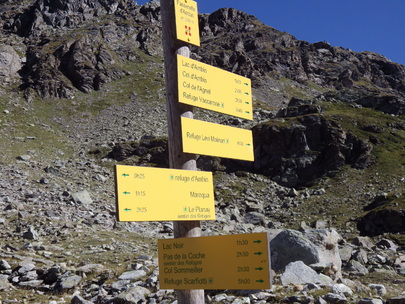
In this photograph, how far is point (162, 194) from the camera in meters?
5.77

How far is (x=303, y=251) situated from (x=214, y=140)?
11.6 meters

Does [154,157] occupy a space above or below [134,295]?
above

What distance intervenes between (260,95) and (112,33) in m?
43.7

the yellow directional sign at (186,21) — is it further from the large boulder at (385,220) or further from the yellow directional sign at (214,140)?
the large boulder at (385,220)

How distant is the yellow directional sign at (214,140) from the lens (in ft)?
20.6

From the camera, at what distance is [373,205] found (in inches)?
1676

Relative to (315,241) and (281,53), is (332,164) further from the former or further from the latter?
(281,53)

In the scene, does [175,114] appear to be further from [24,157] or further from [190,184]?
[24,157]

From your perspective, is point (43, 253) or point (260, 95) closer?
point (43, 253)

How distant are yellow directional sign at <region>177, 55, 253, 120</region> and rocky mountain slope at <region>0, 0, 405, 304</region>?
652 cm

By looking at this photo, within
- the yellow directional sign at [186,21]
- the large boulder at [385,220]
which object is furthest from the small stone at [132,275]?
the large boulder at [385,220]

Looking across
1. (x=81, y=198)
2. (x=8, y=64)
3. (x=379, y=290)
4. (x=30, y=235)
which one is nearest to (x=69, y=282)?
(x=30, y=235)

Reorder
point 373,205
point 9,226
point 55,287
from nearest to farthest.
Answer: point 55,287 < point 9,226 < point 373,205

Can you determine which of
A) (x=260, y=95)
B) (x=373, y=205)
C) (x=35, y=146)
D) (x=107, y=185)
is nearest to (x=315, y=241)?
(x=373, y=205)
